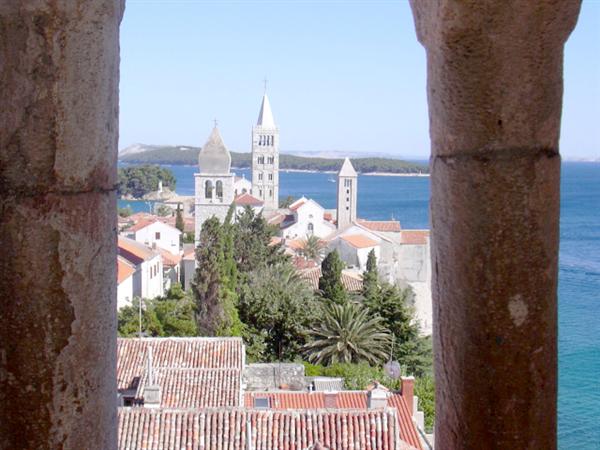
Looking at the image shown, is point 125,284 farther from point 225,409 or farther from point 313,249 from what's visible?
point 313,249

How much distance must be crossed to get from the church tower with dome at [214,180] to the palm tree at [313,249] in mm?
6630

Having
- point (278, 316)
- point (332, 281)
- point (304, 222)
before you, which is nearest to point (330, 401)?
point (278, 316)

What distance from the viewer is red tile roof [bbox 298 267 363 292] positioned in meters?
36.1

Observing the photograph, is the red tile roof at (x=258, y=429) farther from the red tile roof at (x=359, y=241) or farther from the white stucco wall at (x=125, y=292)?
the red tile roof at (x=359, y=241)

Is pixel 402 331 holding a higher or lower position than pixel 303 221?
lower

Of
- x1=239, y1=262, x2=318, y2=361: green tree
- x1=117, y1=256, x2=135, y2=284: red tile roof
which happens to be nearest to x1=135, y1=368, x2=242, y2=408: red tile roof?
x1=239, y1=262, x2=318, y2=361: green tree

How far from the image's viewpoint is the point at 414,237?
48812 millimetres

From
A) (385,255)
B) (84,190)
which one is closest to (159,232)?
(385,255)

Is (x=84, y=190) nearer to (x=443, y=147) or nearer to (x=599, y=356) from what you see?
(x=443, y=147)

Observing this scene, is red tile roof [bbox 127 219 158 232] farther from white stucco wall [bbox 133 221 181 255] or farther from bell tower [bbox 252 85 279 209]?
bell tower [bbox 252 85 279 209]

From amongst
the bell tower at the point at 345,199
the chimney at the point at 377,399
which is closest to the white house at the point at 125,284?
the chimney at the point at 377,399

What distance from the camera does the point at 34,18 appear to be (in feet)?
5.22

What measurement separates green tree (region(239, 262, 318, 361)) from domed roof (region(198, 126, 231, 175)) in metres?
13.9

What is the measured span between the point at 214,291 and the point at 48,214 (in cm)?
2726
